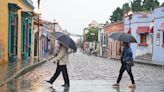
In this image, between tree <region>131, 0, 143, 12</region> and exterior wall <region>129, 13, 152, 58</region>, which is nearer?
exterior wall <region>129, 13, 152, 58</region>

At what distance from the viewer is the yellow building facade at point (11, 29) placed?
30.6 metres

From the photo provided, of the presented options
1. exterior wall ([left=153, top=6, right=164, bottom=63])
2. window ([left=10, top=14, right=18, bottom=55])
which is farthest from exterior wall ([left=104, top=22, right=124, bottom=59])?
window ([left=10, top=14, right=18, bottom=55])

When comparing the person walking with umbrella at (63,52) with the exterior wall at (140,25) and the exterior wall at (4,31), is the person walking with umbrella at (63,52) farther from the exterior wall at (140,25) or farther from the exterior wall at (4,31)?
the exterior wall at (140,25)

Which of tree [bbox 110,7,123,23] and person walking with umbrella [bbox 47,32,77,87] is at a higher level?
tree [bbox 110,7,123,23]

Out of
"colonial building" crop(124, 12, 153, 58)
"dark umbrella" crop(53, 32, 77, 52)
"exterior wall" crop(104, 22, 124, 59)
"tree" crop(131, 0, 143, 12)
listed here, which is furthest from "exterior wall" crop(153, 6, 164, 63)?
"tree" crop(131, 0, 143, 12)

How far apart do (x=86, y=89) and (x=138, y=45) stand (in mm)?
43737

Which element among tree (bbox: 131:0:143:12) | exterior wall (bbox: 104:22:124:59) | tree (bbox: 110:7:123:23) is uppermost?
tree (bbox: 131:0:143:12)

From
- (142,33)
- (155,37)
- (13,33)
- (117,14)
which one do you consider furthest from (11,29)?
(117,14)

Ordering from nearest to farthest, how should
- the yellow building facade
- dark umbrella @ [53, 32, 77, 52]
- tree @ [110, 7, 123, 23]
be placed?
dark umbrella @ [53, 32, 77, 52] < the yellow building facade < tree @ [110, 7, 123, 23]

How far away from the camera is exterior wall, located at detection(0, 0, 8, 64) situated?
3027 cm

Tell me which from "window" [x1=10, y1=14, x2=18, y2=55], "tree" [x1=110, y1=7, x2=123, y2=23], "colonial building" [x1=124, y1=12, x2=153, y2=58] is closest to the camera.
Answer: "window" [x1=10, y1=14, x2=18, y2=55]

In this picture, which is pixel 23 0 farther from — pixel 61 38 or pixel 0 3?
pixel 61 38

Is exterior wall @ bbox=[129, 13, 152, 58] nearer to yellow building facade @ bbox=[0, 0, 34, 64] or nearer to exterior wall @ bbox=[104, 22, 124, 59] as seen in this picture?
exterior wall @ bbox=[104, 22, 124, 59]

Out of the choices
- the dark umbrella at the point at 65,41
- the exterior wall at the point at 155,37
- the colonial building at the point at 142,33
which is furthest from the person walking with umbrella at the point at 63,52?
the colonial building at the point at 142,33
